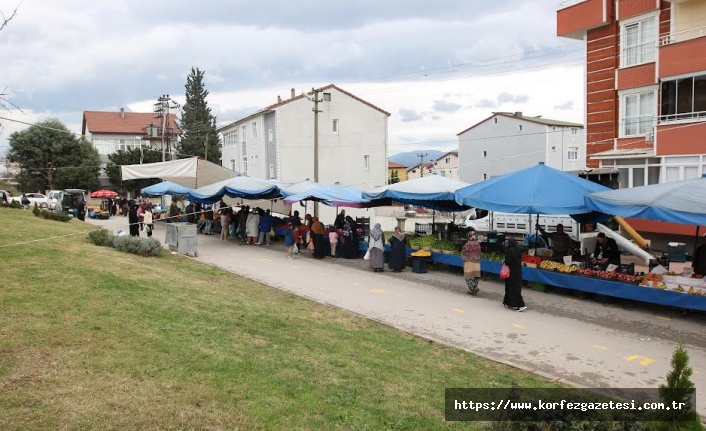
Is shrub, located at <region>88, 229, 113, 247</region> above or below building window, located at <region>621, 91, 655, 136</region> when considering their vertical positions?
below

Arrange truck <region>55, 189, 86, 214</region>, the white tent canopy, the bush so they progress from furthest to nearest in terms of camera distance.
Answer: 1. truck <region>55, 189, 86, 214</region>
2. the white tent canopy
3. the bush

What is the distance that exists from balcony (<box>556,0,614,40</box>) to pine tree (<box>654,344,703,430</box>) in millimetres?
22905

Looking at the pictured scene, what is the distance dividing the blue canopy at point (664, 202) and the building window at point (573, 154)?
43323 millimetres

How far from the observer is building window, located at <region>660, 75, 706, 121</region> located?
1880 cm

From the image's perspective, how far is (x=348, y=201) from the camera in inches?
734

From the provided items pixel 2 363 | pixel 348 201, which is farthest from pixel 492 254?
pixel 2 363

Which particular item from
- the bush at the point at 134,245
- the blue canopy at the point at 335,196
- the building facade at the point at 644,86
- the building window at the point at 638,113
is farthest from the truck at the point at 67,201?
the building window at the point at 638,113

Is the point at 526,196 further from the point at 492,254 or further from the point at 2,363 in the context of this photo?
the point at 2,363

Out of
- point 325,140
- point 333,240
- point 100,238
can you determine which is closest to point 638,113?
point 333,240

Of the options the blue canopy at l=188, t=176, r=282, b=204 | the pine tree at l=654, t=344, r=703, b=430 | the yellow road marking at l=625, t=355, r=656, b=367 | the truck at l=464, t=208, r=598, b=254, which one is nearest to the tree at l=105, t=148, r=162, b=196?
the blue canopy at l=188, t=176, r=282, b=204

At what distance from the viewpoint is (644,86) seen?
70.9 ft

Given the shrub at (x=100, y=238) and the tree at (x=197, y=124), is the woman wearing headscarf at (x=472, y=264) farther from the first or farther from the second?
the tree at (x=197, y=124)

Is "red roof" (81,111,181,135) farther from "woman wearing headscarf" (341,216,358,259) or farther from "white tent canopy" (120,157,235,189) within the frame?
"woman wearing headscarf" (341,216,358,259)

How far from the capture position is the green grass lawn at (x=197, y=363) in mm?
4637
